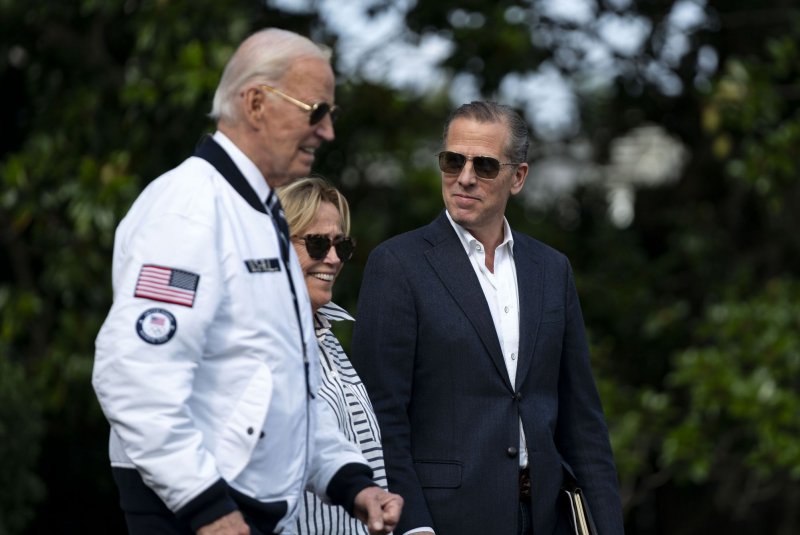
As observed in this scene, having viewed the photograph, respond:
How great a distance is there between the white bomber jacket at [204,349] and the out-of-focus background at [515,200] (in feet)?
15.1

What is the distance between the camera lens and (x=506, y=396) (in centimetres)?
375

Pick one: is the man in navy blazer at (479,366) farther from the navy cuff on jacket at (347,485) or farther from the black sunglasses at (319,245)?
the navy cuff on jacket at (347,485)

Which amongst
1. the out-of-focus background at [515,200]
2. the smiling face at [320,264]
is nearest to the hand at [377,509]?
the smiling face at [320,264]

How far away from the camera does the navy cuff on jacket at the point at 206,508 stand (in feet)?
8.19

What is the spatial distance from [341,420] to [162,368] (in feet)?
3.23

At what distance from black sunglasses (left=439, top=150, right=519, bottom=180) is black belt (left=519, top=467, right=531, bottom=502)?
2.57 feet

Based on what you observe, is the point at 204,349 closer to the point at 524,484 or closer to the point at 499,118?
the point at 524,484

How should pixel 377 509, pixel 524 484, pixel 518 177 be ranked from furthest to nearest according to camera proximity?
pixel 518 177 → pixel 524 484 → pixel 377 509

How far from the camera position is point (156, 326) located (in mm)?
2512

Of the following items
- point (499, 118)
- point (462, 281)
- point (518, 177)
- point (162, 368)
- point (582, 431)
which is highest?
point (499, 118)

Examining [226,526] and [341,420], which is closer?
Answer: [226,526]

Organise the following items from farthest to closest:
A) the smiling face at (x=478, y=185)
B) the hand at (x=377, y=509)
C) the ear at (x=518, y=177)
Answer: the ear at (x=518, y=177) < the smiling face at (x=478, y=185) < the hand at (x=377, y=509)

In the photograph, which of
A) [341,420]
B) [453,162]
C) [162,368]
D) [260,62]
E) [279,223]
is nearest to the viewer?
[162,368]

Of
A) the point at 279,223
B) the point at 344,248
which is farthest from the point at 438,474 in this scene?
the point at 279,223
